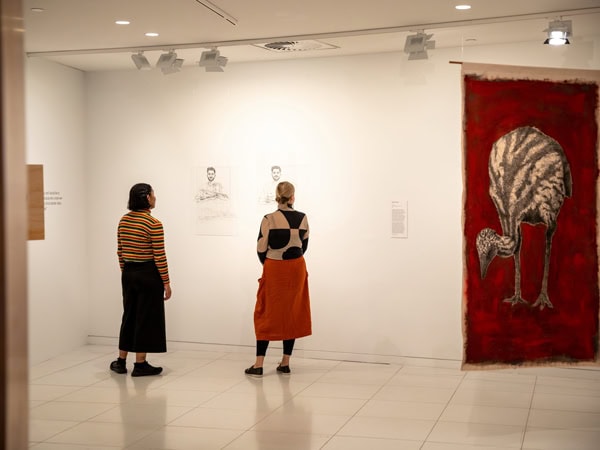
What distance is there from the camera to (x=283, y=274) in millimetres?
7586

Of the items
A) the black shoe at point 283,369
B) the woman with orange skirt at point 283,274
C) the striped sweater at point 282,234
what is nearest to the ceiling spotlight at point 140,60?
the woman with orange skirt at point 283,274

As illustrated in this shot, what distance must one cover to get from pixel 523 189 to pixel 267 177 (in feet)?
12.1

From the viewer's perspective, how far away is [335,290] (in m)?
8.52

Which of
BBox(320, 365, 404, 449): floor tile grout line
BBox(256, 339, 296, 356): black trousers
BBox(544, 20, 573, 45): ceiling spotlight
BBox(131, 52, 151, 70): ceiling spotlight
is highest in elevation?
BBox(131, 52, 151, 70): ceiling spotlight

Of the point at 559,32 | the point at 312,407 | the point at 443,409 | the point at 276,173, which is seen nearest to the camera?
the point at 559,32

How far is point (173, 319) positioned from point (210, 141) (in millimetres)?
2064

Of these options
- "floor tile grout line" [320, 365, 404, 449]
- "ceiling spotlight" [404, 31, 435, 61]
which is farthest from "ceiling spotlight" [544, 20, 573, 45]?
"floor tile grout line" [320, 365, 404, 449]

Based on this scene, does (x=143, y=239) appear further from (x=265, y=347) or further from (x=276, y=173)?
(x=276, y=173)

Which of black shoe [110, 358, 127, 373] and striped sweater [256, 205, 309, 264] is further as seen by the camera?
black shoe [110, 358, 127, 373]

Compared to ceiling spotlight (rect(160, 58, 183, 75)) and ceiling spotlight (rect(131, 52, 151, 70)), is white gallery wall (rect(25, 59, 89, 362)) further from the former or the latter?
ceiling spotlight (rect(160, 58, 183, 75))

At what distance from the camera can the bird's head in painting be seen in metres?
5.69

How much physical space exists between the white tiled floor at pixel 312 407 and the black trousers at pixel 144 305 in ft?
1.17

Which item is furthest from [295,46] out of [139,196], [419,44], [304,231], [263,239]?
[139,196]

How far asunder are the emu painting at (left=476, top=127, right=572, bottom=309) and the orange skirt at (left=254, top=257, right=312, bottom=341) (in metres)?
2.34
